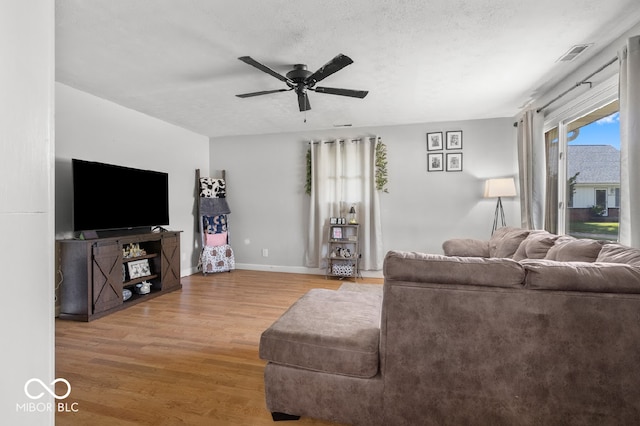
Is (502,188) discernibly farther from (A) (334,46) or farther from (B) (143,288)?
(B) (143,288)

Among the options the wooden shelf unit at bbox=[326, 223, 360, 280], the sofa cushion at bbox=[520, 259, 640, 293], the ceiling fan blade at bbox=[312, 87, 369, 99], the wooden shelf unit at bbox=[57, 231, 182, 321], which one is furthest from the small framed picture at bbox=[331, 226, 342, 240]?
the sofa cushion at bbox=[520, 259, 640, 293]

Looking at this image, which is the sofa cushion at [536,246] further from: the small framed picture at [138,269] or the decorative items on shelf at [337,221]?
the small framed picture at [138,269]

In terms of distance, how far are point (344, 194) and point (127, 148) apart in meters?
3.21

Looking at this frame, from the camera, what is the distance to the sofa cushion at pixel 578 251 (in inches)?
77.4

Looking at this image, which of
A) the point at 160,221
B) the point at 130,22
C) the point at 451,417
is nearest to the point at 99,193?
the point at 160,221

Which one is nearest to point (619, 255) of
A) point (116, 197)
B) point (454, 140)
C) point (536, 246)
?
point (536, 246)

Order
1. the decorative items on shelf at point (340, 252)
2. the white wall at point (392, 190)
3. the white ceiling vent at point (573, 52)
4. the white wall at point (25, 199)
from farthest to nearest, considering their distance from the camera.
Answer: the decorative items on shelf at point (340, 252) → the white wall at point (392, 190) → the white ceiling vent at point (573, 52) → the white wall at point (25, 199)

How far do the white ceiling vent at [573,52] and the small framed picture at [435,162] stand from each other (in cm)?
206

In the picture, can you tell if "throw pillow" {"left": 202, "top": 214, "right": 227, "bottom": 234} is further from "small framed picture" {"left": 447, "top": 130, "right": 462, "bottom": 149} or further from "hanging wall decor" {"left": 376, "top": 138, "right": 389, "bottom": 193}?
"small framed picture" {"left": 447, "top": 130, "right": 462, "bottom": 149}

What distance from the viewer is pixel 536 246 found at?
2559 millimetres

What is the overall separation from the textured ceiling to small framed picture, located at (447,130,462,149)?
81 cm

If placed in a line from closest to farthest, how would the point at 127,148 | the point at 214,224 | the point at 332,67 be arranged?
1. the point at 332,67
2. the point at 127,148
3. the point at 214,224

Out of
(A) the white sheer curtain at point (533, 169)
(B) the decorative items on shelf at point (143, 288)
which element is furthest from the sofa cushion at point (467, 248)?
(B) the decorative items on shelf at point (143, 288)

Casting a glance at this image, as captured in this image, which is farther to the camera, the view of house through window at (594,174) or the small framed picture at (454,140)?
the small framed picture at (454,140)
